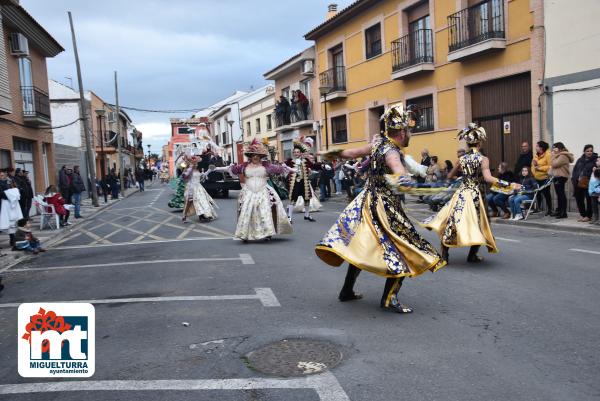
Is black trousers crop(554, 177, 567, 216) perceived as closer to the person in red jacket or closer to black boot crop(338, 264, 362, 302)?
black boot crop(338, 264, 362, 302)

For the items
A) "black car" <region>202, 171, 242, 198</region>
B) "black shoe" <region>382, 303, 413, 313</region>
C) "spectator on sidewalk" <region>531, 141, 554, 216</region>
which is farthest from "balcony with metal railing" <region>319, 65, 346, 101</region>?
"black shoe" <region>382, 303, 413, 313</region>

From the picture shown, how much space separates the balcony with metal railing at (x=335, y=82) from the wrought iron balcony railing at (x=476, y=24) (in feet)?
26.8

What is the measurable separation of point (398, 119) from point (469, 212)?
8.99ft

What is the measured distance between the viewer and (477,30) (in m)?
16.8

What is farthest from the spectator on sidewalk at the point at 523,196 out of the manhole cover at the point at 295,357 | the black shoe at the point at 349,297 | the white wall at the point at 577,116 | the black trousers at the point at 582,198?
the manhole cover at the point at 295,357

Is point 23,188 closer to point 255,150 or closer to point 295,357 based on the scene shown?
point 255,150

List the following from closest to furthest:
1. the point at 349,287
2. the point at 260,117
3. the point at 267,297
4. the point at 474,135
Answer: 1. the point at 349,287
2. the point at 267,297
3. the point at 474,135
4. the point at 260,117

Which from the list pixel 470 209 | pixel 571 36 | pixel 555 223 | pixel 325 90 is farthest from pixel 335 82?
pixel 470 209

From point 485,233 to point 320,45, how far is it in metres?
22.5

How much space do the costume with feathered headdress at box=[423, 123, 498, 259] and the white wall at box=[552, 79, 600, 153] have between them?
277 inches

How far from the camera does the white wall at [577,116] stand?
1295 centimetres

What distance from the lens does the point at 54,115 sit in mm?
37812

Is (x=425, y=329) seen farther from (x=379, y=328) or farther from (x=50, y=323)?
(x=50, y=323)

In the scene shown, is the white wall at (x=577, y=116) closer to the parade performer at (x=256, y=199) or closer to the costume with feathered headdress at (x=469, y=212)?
the costume with feathered headdress at (x=469, y=212)
